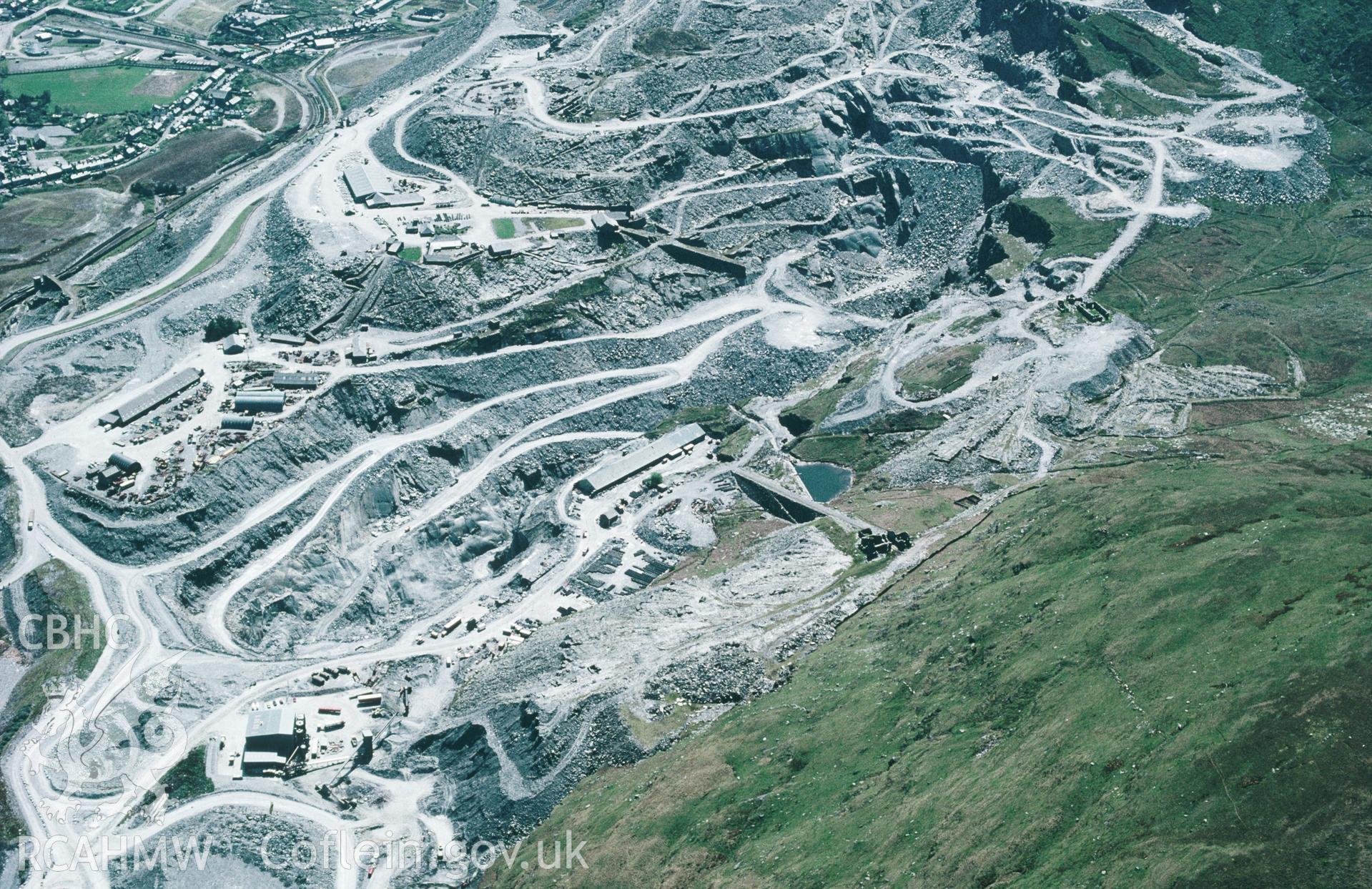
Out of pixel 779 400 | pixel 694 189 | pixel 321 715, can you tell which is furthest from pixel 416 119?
pixel 321 715

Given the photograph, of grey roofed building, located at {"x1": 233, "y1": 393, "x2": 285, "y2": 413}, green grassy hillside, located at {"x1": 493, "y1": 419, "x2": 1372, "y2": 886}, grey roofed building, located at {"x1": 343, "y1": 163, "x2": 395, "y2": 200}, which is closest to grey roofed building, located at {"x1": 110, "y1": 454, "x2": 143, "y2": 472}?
grey roofed building, located at {"x1": 233, "y1": 393, "x2": 285, "y2": 413}

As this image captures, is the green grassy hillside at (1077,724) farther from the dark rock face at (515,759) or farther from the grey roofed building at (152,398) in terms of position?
the grey roofed building at (152,398)

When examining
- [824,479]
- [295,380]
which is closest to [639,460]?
[824,479]

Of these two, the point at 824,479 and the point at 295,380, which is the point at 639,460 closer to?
the point at 824,479

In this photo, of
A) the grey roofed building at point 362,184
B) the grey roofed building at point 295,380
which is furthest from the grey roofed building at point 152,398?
the grey roofed building at point 362,184

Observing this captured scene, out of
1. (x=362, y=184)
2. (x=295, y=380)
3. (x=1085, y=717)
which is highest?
(x=362, y=184)

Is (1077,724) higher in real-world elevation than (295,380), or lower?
lower
